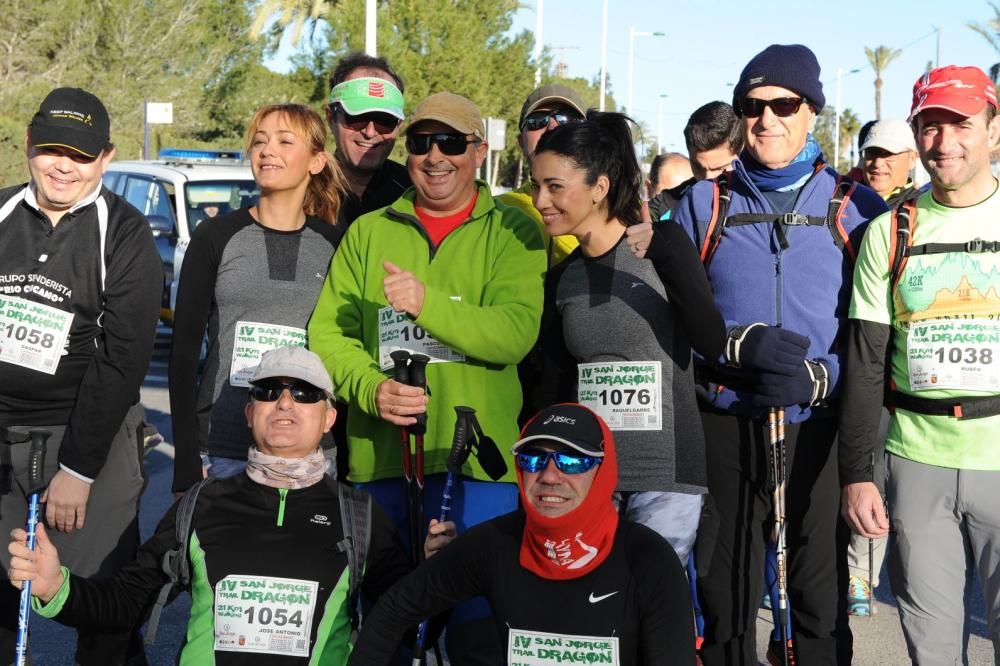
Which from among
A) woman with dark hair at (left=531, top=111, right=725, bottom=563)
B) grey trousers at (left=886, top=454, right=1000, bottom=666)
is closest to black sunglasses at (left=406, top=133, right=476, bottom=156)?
woman with dark hair at (left=531, top=111, right=725, bottom=563)

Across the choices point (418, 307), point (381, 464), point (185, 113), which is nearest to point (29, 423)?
point (381, 464)

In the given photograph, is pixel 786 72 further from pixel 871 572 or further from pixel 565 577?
pixel 871 572

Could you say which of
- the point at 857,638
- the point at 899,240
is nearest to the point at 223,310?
the point at 899,240

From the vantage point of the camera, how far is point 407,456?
4.14 meters

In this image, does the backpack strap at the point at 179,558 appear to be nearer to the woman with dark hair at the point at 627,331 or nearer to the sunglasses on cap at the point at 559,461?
the sunglasses on cap at the point at 559,461

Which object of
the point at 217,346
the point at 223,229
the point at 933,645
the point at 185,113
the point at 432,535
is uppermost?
the point at 185,113

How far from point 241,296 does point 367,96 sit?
1.21 meters

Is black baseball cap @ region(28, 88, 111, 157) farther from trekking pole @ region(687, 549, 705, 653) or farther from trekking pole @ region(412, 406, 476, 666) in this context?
trekking pole @ region(687, 549, 705, 653)

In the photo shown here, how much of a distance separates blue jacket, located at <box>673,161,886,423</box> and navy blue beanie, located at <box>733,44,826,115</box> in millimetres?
285

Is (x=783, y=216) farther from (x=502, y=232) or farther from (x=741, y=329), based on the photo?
(x=502, y=232)

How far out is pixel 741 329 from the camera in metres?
3.98

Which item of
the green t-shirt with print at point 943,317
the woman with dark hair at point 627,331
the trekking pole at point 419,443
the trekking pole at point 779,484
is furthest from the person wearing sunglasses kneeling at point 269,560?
the green t-shirt with print at point 943,317

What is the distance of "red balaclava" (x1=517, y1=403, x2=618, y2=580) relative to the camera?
3471 mm

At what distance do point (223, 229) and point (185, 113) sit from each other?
110 ft
